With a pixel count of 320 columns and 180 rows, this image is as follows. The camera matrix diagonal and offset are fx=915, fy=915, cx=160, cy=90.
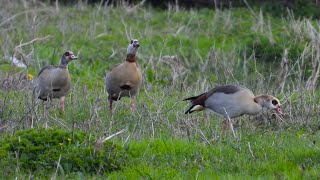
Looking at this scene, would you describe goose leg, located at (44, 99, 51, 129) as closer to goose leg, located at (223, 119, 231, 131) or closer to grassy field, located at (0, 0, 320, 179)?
grassy field, located at (0, 0, 320, 179)

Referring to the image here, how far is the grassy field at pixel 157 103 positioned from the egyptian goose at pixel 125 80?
A: 21 centimetres

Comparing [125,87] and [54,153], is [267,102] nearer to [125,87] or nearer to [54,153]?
[125,87]

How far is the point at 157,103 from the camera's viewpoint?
430 inches

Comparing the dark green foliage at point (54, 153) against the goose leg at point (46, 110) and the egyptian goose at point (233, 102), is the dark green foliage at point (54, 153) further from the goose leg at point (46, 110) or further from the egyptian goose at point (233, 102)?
the egyptian goose at point (233, 102)

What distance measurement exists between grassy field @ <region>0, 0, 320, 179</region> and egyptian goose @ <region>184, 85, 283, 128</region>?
20cm

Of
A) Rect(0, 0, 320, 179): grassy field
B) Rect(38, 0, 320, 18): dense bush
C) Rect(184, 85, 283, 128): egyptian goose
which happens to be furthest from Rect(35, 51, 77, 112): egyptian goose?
Rect(38, 0, 320, 18): dense bush

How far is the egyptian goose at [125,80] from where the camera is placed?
1119 cm

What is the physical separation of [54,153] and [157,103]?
2926mm

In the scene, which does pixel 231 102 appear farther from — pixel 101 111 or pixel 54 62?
pixel 54 62

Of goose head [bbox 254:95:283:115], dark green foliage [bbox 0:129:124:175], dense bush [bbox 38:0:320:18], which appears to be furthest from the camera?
dense bush [bbox 38:0:320:18]

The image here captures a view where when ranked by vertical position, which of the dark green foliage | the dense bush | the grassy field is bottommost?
the dense bush

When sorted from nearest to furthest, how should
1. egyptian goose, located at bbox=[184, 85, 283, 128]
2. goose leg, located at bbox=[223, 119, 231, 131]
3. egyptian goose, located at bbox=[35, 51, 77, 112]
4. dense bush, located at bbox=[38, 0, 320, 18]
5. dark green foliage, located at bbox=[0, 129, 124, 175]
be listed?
dark green foliage, located at bbox=[0, 129, 124, 175] < goose leg, located at bbox=[223, 119, 231, 131] < egyptian goose, located at bbox=[184, 85, 283, 128] < egyptian goose, located at bbox=[35, 51, 77, 112] < dense bush, located at bbox=[38, 0, 320, 18]

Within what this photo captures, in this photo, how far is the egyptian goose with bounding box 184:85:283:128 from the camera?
389 inches

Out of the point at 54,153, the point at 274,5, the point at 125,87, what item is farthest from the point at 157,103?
the point at 274,5
